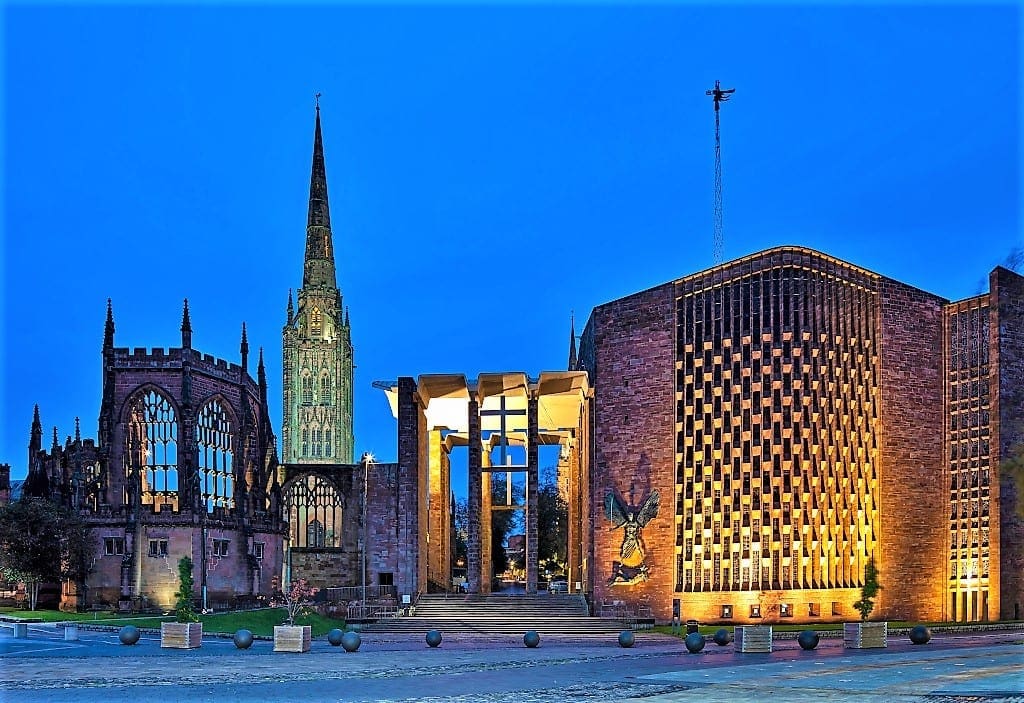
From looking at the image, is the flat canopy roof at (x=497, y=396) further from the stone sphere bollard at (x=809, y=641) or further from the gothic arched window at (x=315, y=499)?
the stone sphere bollard at (x=809, y=641)

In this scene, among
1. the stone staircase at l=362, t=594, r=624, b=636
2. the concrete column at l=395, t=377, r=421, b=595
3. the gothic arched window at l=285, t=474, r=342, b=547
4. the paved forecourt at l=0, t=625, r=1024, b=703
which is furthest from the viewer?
the gothic arched window at l=285, t=474, r=342, b=547

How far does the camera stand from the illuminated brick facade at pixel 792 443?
1861 inches

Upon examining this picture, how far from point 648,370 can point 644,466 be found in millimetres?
3881

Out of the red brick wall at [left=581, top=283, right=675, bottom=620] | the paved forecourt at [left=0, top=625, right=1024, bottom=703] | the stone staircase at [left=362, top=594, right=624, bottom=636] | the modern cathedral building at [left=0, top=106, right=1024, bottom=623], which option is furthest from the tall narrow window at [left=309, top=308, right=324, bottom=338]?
the paved forecourt at [left=0, top=625, right=1024, bottom=703]

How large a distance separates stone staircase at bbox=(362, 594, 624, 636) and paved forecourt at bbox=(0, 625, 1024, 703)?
938cm

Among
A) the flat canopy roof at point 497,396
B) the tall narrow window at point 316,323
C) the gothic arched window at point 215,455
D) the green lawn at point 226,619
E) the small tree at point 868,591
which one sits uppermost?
the tall narrow window at point 316,323

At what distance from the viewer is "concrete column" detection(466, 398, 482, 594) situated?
171 feet

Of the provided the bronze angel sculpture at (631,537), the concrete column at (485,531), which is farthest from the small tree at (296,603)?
the bronze angel sculpture at (631,537)

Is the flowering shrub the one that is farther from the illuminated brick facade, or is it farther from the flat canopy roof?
the illuminated brick facade

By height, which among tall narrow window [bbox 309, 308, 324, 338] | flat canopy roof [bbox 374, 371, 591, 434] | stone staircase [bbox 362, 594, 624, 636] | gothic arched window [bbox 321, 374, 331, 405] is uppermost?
tall narrow window [bbox 309, 308, 324, 338]

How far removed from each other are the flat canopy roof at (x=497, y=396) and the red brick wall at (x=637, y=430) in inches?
73.9

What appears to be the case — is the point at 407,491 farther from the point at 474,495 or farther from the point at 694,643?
the point at 694,643

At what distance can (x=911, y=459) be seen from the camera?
160 feet

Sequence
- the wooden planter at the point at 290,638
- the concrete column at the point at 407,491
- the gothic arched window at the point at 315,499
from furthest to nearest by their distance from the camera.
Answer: the gothic arched window at the point at 315,499
the concrete column at the point at 407,491
the wooden planter at the point at 290,638
